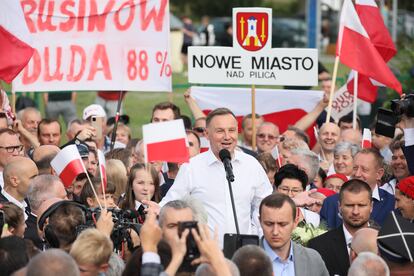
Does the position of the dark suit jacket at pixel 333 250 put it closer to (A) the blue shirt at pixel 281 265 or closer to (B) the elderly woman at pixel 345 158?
(A) the blue shirt at pixel 281 265

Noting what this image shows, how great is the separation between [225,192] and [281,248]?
136 centimetres

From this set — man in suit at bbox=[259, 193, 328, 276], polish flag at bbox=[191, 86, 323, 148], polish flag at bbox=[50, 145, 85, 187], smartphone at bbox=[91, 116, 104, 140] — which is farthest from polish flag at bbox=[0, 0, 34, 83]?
man in suit at bbox=[259, 193, 328, 276]

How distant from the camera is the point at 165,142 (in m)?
10.5

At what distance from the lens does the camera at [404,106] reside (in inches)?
475

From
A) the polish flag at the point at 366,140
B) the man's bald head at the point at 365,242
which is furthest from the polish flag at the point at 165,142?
the polish flag at the point at 366,140

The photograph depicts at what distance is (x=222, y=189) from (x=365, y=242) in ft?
6.86

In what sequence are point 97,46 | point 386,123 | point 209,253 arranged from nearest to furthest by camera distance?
point 209,253 < point 386,123 < point 97,46

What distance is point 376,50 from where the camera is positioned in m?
16.3

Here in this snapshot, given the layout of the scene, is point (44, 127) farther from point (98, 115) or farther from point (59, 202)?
point (59, 202)

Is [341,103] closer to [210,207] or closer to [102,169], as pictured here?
[102,169]

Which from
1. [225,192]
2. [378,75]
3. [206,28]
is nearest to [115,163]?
[225,192]

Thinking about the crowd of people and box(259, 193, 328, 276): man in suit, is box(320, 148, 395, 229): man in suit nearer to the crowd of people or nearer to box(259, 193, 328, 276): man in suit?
the crowd of people

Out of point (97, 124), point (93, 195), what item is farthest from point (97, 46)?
point (93, 195)

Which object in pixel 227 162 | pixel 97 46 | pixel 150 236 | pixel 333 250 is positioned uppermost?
pixel 97 46
